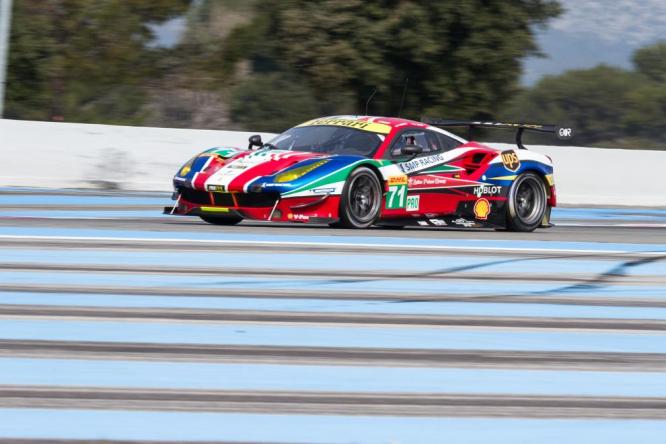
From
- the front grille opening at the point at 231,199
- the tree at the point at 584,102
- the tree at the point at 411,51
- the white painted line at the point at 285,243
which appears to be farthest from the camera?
the tree at the point at 584,102

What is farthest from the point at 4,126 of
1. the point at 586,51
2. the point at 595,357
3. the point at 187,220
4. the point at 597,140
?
the point at 586,51

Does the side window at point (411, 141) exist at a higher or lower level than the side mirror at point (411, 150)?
higher

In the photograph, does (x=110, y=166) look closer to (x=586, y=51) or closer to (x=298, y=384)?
(x=298, y=384)

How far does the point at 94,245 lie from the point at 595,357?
451 cm

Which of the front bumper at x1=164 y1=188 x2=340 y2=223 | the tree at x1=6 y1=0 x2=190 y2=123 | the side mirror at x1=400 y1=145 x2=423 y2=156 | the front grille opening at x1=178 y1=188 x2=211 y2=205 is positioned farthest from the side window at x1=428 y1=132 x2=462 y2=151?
the tree at x1=6 y1=0 x2=190 y2=123

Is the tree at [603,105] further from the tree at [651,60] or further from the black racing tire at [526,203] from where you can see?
the black racing tire at [526,203]

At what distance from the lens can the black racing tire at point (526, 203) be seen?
12.5 m

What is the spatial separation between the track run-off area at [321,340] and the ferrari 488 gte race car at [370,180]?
769mm

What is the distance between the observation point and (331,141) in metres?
11.3

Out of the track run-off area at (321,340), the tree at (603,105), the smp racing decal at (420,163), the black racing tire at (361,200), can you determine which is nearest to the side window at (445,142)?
the smp racing decal at (420,163)

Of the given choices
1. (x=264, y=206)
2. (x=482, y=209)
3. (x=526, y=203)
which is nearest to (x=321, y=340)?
(x=264, y=206)

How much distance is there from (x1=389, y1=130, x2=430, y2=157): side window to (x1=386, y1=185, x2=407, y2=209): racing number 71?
336mm

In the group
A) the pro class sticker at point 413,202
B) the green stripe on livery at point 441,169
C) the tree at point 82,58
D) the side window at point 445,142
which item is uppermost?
the tree at point 82,58

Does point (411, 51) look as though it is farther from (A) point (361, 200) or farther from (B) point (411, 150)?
(A) point (361, 200)
